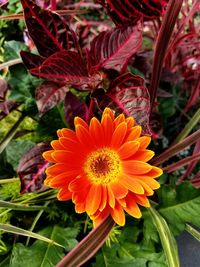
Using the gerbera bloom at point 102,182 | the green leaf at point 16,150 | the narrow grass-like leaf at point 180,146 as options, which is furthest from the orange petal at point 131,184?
the green leaf at point 16,150

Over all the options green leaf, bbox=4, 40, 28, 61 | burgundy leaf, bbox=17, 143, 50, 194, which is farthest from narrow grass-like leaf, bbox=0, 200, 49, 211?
green leaf, bbox=4, 40, 28, 61

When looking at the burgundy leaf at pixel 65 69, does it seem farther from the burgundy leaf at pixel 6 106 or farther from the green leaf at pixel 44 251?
the green leaf at pixel 44 251

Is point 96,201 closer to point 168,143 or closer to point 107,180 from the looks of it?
point 107,180

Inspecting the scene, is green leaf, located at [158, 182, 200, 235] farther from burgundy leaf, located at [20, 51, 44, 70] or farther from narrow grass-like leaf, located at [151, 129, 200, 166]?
burgundy leaf, located at [20, 51, 44, 70]

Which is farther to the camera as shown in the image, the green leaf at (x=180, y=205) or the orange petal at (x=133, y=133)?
the green leaf at (x=180, y=205)

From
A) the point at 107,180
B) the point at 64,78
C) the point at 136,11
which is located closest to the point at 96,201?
the point at 107,180

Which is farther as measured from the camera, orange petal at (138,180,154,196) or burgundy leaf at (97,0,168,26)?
burgundy leaf at (97,0,168,26)
